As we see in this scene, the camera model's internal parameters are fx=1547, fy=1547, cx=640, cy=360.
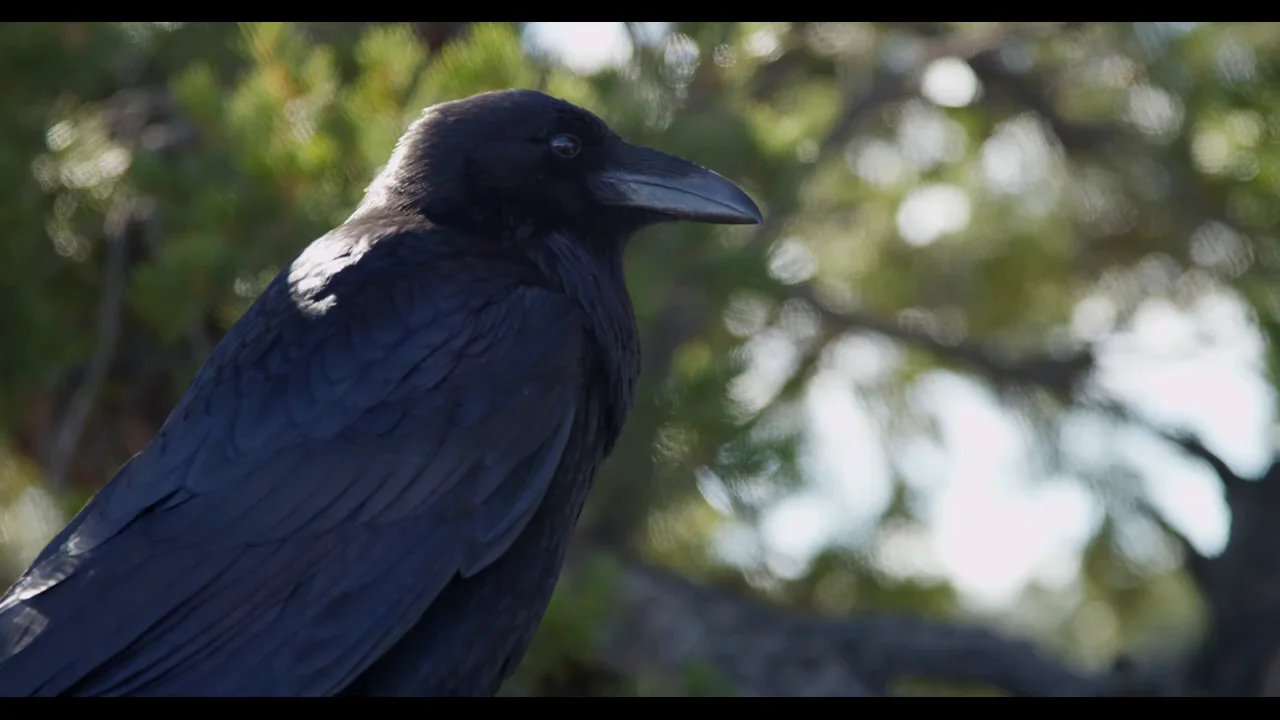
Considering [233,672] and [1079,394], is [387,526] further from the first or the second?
[1079,394]

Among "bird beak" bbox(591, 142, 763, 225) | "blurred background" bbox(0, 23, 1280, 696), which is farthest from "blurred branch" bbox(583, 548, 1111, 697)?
"bird beak" bbox(591, 142, 763, 225)

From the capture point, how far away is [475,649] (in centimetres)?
277

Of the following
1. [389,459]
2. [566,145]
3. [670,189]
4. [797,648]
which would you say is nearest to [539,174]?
[566,145]

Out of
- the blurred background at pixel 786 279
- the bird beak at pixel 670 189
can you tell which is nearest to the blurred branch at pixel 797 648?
the blurred background at pixel 786 279

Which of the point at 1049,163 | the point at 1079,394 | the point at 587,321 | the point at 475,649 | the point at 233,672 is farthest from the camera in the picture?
the point at 1049,163

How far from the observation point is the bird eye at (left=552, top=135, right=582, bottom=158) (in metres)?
3.22

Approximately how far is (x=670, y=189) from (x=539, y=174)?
278mm

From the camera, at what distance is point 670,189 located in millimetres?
3252

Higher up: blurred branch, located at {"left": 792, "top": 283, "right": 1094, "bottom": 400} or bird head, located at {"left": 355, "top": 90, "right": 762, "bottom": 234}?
bird head, located at {"left": 355, "top": 90, "right": 762, "bottom": 234}

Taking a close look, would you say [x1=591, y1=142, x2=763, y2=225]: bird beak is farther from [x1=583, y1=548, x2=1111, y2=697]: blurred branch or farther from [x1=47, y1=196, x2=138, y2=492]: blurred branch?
[x1=583, y1=548, x2=1111, y2=697]: blurred branch

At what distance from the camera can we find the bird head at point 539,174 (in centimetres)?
318

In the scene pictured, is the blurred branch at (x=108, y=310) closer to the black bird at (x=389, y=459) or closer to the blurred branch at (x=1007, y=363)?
the black bird at (x=389, y=459)
